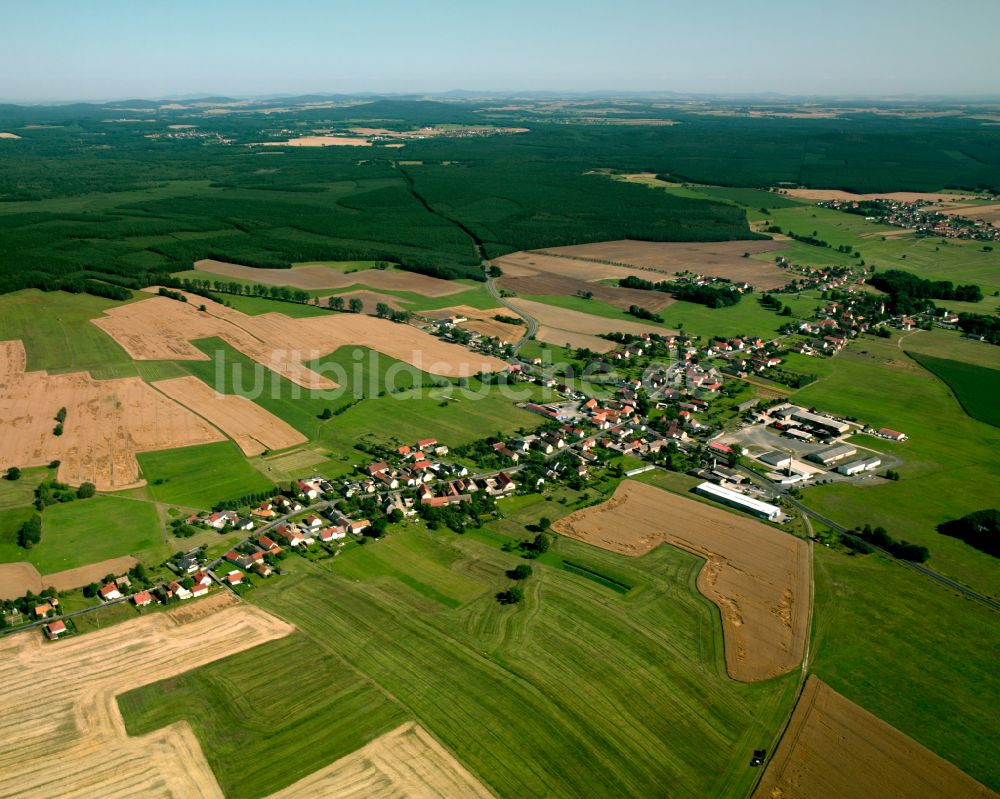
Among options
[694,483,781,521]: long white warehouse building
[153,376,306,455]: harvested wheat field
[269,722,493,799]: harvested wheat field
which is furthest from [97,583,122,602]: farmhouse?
[694,483,781,521]: long white warehouse building

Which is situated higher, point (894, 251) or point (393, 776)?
point (894, 251)

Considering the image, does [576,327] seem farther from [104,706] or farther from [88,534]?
[104,706]

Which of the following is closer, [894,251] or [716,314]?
[716,314]

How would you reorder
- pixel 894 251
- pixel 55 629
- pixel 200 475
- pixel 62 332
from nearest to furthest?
pixel 55 629, pixel 200 475, pixel 62 332, pixel 894 251

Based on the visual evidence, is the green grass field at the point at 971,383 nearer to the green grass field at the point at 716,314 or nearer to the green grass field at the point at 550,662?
the green grass field at the point at 716,314

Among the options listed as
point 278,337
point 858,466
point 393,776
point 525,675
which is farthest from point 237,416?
point 858,466

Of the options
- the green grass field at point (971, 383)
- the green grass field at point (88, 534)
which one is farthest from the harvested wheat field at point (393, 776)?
the green grass field at point (971, 383)

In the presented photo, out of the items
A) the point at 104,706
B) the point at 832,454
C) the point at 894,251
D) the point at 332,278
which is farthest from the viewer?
the point at 894,251

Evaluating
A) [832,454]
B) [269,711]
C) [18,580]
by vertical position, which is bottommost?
[269,711]

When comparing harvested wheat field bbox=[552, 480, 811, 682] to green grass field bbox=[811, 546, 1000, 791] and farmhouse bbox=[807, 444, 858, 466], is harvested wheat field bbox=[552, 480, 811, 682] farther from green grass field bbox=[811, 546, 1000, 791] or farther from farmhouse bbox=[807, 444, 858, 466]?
farmhouse bbox=[807, 444, 858, 466]
